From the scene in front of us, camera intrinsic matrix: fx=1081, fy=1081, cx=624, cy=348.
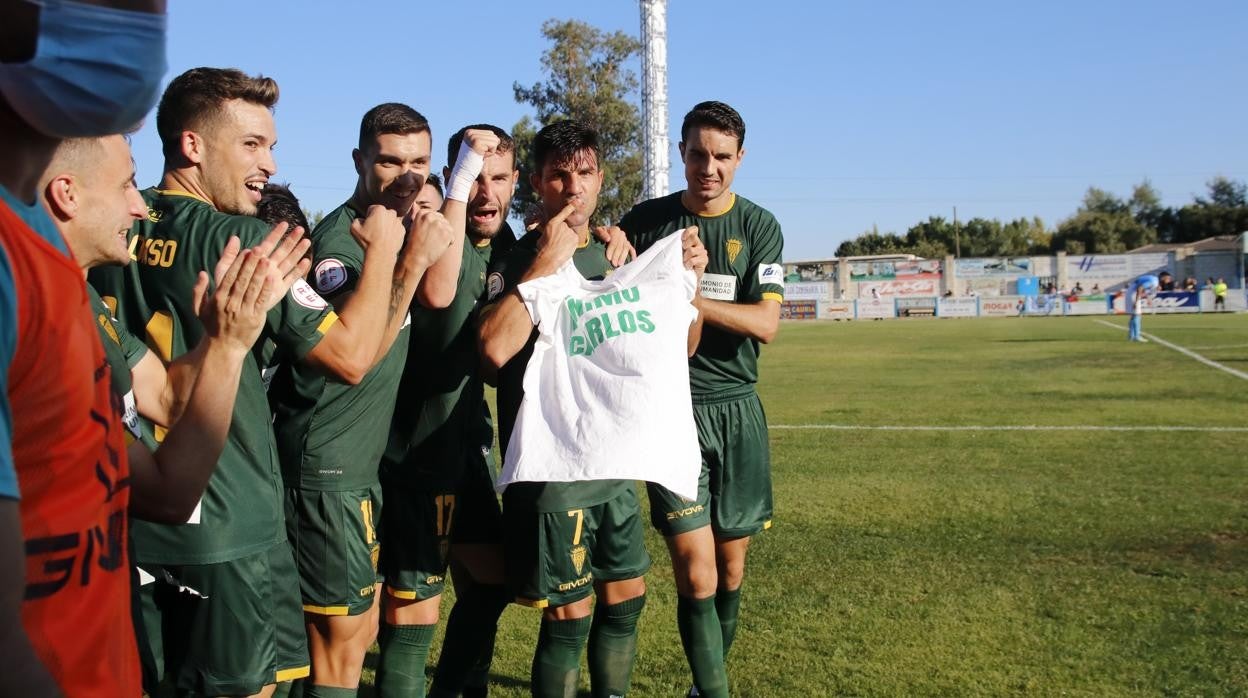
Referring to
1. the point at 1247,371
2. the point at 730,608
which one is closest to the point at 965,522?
the point at 730,608

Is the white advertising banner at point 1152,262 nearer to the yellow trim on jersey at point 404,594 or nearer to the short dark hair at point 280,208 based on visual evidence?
the short dark hair at point 280,208

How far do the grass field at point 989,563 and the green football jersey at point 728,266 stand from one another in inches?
56.0

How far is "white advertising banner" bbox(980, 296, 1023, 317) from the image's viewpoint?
59.3 meters

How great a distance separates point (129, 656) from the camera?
1.63 m

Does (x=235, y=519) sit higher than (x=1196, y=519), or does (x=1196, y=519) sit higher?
(x=235, y=519)

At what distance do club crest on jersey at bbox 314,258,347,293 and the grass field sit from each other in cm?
239

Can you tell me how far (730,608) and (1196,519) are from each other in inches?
183

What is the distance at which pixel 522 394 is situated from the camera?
167 inches

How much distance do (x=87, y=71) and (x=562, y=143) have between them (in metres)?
3.20

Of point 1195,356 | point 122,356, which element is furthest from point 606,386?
point 1195,356

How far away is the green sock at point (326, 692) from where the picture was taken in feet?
12.5

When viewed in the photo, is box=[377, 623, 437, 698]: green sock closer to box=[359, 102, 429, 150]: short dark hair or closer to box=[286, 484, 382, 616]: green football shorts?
box=[286, 484, 382, 616]: green football shorts

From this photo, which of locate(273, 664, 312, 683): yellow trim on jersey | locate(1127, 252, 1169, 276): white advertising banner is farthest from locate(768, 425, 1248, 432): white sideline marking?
locate(1127, 252, 1169, 276): white advertising banner

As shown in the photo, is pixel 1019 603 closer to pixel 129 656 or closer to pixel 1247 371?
pixel 129 656
